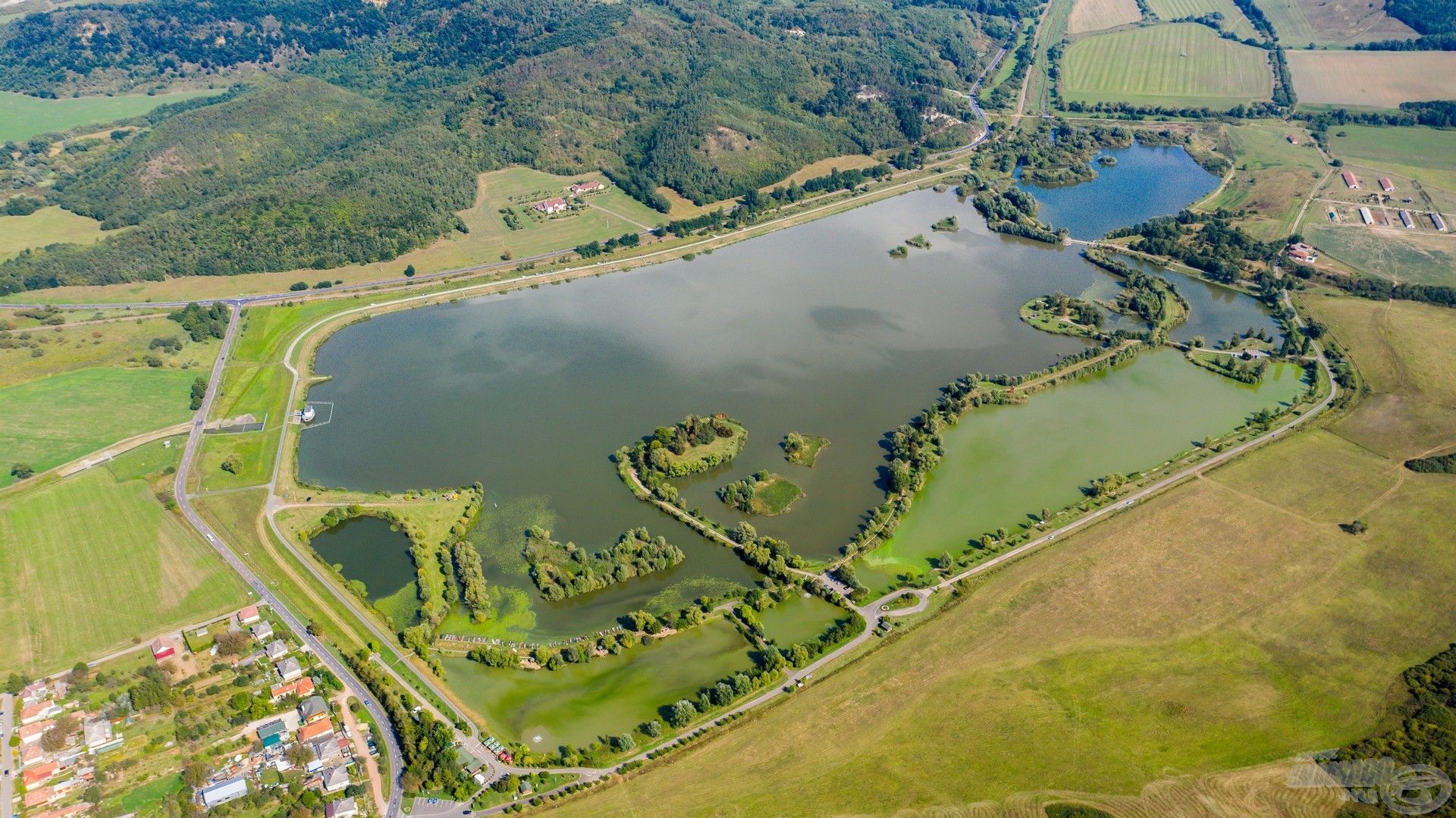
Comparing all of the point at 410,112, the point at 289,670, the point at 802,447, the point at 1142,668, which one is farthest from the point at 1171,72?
the point at 289,670

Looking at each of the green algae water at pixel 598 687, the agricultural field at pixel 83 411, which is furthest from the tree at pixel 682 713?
the agricultural field at pixel 83 411

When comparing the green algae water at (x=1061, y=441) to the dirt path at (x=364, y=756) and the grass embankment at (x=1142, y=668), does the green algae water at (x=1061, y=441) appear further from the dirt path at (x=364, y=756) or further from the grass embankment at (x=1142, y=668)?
the dirt path at (x=364, y=756)

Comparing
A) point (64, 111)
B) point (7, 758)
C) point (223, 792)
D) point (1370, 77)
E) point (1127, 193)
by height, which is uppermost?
point (1370, 77)

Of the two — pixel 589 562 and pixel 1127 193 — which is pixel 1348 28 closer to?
pixel 1127 193

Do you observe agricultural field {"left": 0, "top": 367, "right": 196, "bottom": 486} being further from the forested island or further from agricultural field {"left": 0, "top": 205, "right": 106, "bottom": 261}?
the forested island

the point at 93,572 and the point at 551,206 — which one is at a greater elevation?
the point at 551,206
